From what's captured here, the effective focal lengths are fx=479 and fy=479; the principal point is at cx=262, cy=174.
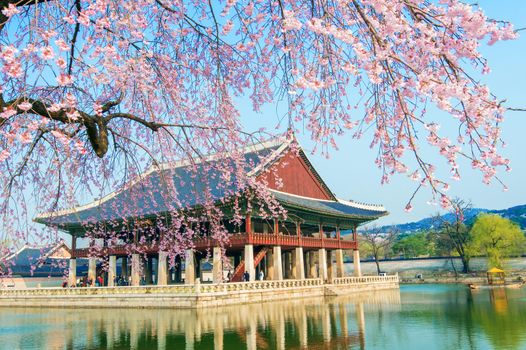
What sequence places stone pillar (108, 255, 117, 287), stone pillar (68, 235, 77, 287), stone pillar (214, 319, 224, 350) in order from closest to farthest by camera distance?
stone pillar (214, 319, 224, 350), stone pillar (108, 255, 117, 287), stone pillar (68, 235, 77, 287)

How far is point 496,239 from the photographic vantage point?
53781 millimetres

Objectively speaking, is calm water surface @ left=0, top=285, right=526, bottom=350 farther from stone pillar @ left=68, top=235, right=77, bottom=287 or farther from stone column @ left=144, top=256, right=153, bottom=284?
stone column @ left=144, top=256, right=153, bottom=284

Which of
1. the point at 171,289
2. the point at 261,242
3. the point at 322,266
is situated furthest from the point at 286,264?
the point at 171,289

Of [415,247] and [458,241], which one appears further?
[415,247]

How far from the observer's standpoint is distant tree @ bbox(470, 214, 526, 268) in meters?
53.2

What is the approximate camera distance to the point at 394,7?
429 centimetres

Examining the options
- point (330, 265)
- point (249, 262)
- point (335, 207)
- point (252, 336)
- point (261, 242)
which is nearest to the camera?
point (252, 336)

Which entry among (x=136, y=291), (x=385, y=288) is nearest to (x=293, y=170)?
(x=385, y=288)

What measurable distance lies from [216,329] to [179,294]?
29.1 ft

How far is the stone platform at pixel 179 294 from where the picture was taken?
961 inches

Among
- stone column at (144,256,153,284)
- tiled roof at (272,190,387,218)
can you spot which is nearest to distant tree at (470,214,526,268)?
tiled roof at (272,190,387,218)

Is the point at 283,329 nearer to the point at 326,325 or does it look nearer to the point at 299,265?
the point at 326,325

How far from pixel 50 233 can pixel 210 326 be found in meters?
9.91

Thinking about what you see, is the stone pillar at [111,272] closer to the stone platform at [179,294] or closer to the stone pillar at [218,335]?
the stone platform at [179,294]
